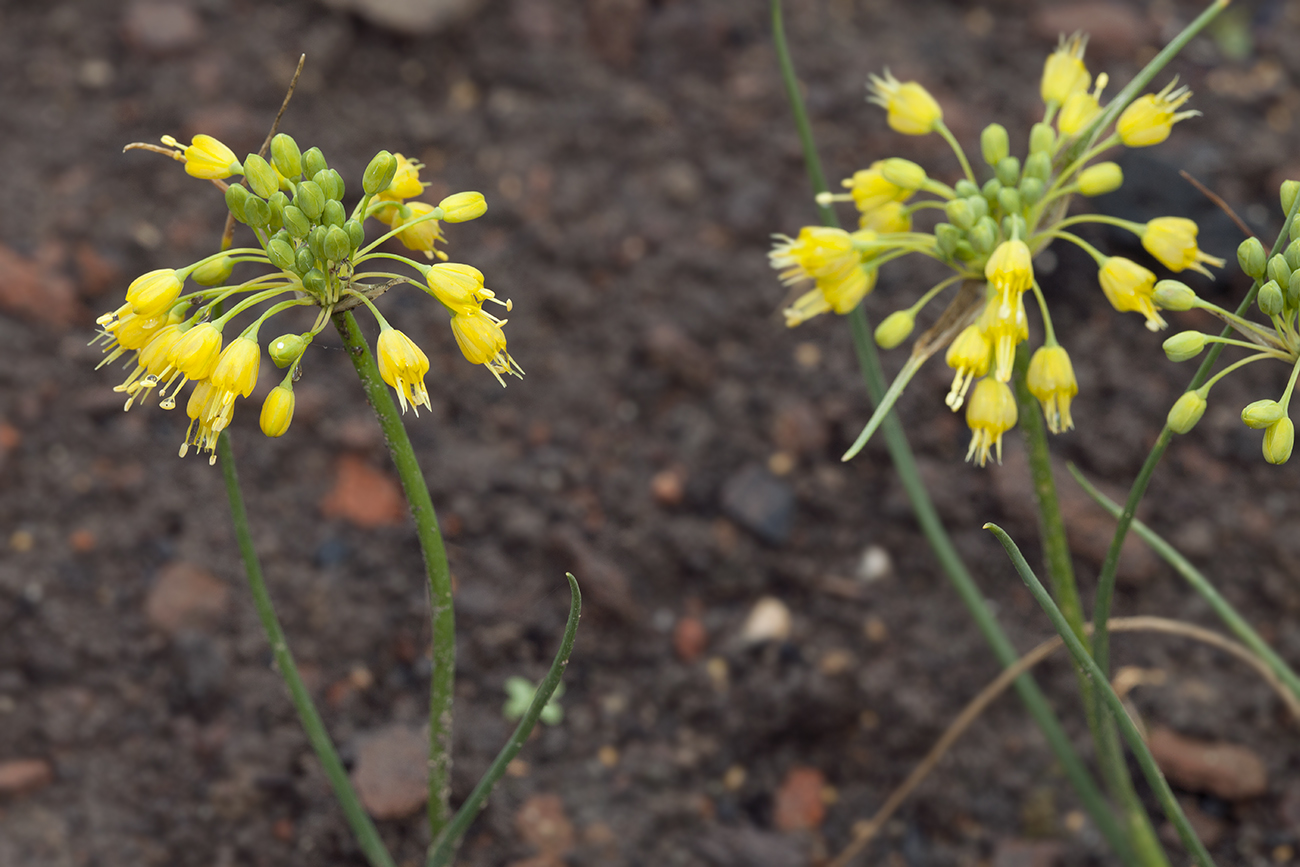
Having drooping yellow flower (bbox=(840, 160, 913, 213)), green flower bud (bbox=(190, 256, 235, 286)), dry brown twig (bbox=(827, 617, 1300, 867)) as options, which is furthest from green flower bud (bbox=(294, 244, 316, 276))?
dry brown twig (bbox=(827, 617, 1300, 867))

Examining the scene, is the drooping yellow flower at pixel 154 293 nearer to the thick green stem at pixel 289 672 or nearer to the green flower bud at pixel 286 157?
the green flower bud at pixel 286 157

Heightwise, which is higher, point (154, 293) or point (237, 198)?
point (237, 198)

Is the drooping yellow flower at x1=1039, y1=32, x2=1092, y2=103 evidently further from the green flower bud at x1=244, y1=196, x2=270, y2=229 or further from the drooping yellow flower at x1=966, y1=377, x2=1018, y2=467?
the green flower bud at x1=244, y1=196, x2=270, y2=229

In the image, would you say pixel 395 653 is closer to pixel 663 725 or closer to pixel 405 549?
pixel 405 549

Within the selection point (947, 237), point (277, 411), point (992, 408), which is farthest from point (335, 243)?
point (992, 408)

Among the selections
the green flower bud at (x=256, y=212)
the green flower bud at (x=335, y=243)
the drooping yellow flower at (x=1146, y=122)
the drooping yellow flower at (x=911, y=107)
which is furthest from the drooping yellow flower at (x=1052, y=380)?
the green flower bud at (x=256, y=212)

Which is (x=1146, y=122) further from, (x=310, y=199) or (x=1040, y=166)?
(x=310, y=199)
